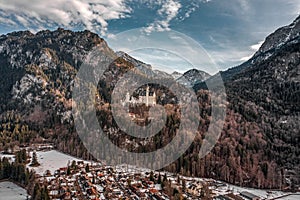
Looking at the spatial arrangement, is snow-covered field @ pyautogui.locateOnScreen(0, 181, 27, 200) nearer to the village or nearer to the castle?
the village

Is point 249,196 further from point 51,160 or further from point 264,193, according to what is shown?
point 51,160

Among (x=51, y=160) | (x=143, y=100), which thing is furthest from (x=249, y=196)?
(x=143, y=100)

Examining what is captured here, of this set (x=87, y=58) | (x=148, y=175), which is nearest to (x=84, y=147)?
(x=148, y=175)

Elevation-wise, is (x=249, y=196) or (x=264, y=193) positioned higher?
(x=249, y=196)

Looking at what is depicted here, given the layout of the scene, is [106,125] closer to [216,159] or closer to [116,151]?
[116,151]

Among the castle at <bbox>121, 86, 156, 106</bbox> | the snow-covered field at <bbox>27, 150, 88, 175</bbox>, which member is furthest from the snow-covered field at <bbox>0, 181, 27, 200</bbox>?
the castle at <bbox>121, 86, 156, 106</bbox>

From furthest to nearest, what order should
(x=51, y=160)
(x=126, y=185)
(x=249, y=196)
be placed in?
1. (x=51, y=160)
2. (x=126, y=185)
3. (x=249, y=196)
